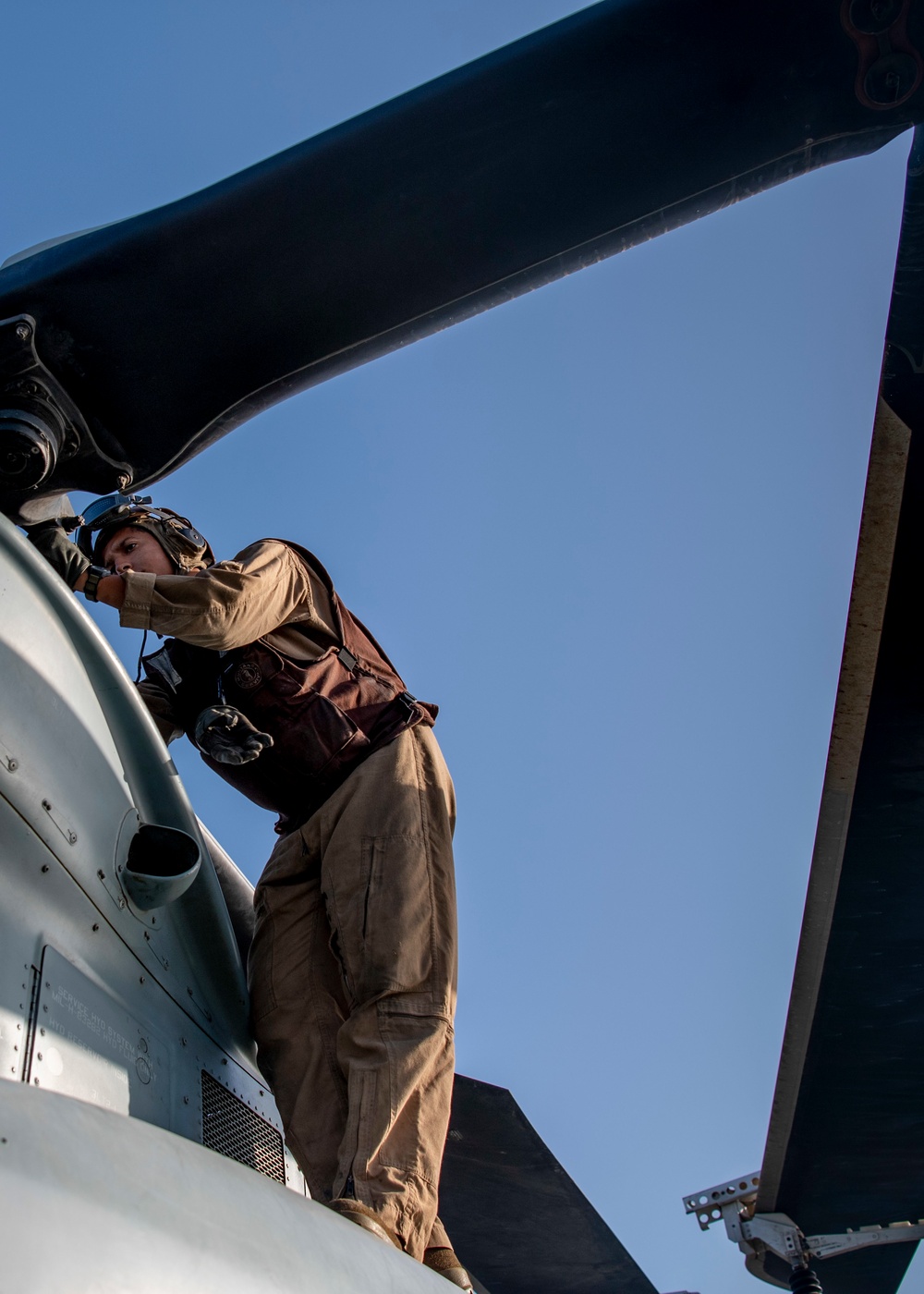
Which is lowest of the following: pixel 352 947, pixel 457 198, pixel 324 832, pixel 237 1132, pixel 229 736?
pixel 237 1132

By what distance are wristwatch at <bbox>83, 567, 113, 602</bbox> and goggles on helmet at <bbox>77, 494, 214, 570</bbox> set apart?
29 centimetres

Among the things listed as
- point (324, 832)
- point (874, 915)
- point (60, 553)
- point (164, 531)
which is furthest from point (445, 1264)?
point (874, 915)

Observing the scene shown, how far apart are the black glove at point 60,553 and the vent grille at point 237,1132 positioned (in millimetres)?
1151

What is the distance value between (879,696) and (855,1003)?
1.43 meters

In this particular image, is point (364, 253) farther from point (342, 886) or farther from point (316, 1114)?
point (316, 1114)

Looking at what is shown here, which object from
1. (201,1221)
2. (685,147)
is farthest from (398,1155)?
(685,147)

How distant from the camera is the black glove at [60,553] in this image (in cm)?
257

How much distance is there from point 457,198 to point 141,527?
116 cm

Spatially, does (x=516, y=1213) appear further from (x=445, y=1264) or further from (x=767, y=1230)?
(x=445, y=1264)

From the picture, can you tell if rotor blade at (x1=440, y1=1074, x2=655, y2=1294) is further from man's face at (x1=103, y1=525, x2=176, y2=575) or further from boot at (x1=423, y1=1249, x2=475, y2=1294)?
man's face at (x1=103, y1=525, x2=176, y2=575)

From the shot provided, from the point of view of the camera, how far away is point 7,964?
176 cm

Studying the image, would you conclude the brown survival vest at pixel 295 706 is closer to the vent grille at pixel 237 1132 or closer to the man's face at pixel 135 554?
the man's face at pixel 135 554

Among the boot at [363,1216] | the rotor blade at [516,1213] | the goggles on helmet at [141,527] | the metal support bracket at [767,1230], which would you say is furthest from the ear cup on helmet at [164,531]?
the metal support bracket at [767,1230]

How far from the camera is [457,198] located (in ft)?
8.52
